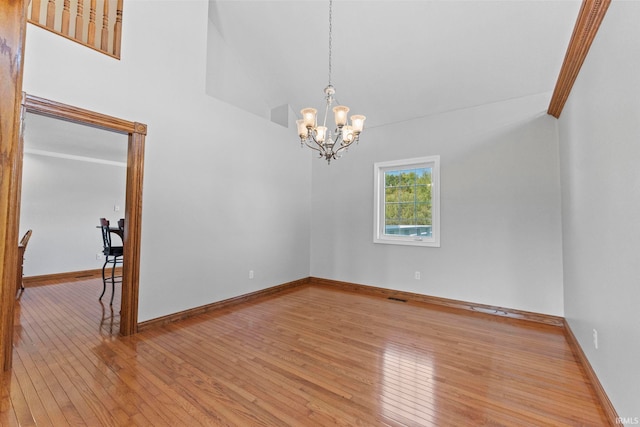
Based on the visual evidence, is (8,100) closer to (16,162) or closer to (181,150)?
(16,162)

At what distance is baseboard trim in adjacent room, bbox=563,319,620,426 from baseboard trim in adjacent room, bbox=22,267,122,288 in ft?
24.3

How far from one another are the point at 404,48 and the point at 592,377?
3.69 metres

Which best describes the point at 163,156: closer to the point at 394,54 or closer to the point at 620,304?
the point at 394,54

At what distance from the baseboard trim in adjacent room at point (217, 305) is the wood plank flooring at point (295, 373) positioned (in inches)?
4.8

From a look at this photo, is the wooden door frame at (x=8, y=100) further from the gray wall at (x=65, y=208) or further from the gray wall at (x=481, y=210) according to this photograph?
the gray wall at (x=65, y=208)

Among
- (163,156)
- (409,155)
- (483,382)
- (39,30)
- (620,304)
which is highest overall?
(39,30)

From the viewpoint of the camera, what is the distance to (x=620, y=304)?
1646 millimetres

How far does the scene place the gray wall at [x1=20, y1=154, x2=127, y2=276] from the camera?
5445 millimetres

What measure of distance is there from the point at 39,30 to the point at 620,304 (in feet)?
15.2

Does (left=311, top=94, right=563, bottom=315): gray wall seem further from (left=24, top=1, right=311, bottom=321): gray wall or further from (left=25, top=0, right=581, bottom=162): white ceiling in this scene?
(left=24, top=1, right=311, bottom=321): gray wall

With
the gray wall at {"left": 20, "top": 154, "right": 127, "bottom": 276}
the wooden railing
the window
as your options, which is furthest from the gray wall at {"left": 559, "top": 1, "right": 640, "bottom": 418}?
the gray wall at {"left": 20, "top": 154, "right": 127, "bottom": 276}

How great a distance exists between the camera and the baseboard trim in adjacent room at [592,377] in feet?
5.73

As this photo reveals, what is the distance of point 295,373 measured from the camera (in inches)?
88.5

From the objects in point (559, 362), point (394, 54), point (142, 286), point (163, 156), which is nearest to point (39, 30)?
point (163, 156)
